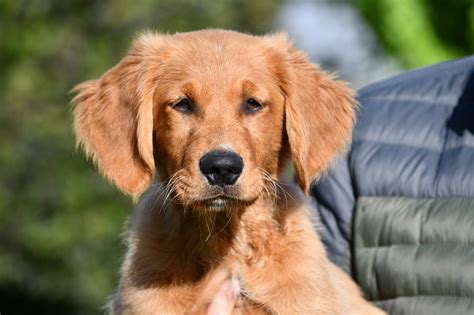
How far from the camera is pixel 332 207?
5590 mm

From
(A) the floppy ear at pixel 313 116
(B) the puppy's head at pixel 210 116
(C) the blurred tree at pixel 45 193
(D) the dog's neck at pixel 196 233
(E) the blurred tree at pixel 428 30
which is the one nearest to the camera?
(B) the puppy's head at pixel 210 116

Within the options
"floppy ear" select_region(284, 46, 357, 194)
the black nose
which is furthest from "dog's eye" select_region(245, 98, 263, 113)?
the black nose

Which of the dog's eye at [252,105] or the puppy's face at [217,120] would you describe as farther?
the dog's eye at [252,105]

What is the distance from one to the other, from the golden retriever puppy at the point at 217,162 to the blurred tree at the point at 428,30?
14.9 ft

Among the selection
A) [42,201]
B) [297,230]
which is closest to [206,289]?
[297,230]

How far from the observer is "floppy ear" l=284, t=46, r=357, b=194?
4957 mm

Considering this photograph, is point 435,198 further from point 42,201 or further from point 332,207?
point 42,201

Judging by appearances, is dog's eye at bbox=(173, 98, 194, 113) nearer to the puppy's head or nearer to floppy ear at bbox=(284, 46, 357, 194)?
the puppy's head

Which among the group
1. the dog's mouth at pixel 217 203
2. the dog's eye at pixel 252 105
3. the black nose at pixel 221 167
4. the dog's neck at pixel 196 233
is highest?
the dog's eye at pixel 252 105

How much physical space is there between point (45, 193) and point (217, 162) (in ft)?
31.9

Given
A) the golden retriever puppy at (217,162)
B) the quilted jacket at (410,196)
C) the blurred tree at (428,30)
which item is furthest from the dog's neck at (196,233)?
the blurred tree at (428,30)

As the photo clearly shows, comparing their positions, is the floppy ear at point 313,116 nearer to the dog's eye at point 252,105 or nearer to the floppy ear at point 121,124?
the dog's eye at point 252,105

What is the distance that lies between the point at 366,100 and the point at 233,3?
12.5 meters

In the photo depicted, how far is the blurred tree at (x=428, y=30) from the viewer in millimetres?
9391
